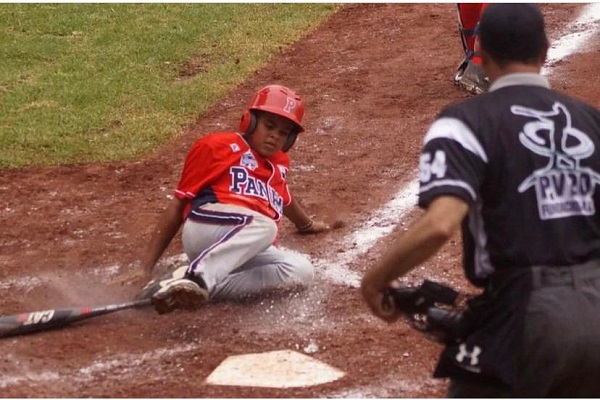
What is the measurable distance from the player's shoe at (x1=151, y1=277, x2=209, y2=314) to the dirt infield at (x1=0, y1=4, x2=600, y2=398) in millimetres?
175

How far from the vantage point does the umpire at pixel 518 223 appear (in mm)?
3123

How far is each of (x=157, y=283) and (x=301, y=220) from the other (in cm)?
127

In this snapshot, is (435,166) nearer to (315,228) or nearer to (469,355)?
(469,355)

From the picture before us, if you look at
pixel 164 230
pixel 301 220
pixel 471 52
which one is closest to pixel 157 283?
pixel 164 230

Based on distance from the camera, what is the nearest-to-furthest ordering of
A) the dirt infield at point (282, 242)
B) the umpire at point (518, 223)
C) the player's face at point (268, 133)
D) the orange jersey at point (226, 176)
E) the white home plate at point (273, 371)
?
1. the umpire at point (518, 223)
2. the white home plate at point (273, 371)
3. the dirt infield at point (282, 242)
4. the orange jersey at point (226, 176)
5. the player's face at point (268, 133)

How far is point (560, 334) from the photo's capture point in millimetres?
3121

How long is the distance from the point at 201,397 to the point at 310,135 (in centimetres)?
390

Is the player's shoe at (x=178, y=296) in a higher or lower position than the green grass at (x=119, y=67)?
higher

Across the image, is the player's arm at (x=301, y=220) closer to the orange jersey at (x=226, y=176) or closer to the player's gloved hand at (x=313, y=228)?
the player's gloved hand at (x=313, y=228)

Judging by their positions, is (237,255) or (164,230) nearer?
(237,255)

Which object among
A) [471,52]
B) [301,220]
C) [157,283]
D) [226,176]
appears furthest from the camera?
[471,52]

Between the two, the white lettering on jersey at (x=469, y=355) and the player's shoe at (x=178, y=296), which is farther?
the player's shoe at (x=178, y=296)

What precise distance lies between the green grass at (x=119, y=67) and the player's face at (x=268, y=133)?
2.52 meters

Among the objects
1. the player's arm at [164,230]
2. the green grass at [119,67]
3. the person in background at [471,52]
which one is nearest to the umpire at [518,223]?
the player's arm at [164,230]
